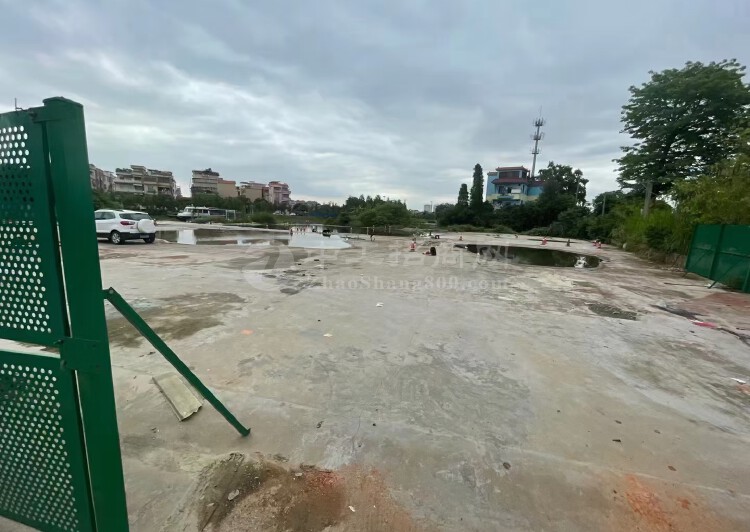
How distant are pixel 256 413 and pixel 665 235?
17.5 meters

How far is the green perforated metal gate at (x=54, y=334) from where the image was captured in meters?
1.12

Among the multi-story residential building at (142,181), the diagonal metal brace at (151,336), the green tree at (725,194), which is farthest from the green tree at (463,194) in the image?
the multi-story residential building at (142,181)

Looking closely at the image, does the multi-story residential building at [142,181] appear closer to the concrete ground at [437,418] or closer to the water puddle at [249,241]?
the water puddle at [249,241]

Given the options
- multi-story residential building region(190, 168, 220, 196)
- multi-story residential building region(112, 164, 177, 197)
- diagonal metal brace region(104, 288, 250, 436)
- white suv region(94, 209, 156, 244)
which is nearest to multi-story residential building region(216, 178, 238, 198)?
multi-story residential building region(190, 168, 220, 196)

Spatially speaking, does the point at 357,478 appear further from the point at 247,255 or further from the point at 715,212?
the point at 715,212

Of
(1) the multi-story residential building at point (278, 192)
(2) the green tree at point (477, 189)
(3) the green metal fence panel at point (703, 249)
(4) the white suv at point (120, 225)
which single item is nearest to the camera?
(3) the green metal fence panel at point (703, 249)

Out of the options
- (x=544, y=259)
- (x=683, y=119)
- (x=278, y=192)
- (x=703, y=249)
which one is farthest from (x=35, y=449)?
(x=278, y=192)

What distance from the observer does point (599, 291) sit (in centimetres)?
741

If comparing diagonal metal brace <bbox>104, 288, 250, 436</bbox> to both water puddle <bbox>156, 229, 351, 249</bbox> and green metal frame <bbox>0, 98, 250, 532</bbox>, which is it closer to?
green metal frame <bbox>0, 98, 250, 532</bbox>

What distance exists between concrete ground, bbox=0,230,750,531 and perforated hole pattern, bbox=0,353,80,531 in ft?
1.32

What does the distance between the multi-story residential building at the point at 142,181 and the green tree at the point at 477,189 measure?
207 feet

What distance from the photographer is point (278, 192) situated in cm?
10194

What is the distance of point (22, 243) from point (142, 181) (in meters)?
89.7

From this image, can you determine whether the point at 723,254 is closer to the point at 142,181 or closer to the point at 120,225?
the point at 120,225
